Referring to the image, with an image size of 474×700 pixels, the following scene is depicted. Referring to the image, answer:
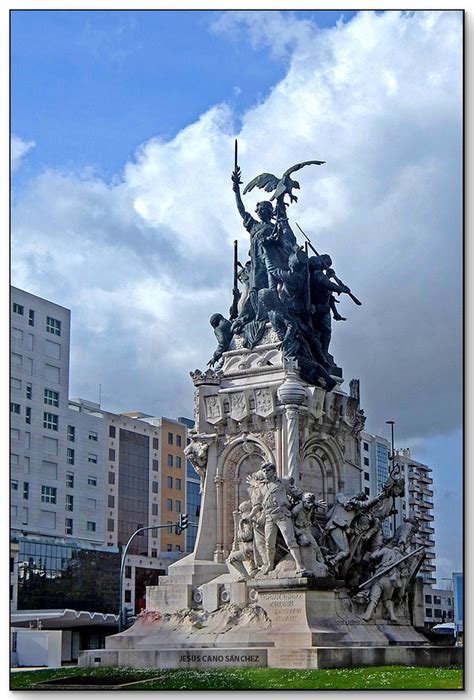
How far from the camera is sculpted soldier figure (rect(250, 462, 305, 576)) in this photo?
2664 centimetres

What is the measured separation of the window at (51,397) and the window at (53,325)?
392 cm

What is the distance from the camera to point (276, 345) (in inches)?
1184

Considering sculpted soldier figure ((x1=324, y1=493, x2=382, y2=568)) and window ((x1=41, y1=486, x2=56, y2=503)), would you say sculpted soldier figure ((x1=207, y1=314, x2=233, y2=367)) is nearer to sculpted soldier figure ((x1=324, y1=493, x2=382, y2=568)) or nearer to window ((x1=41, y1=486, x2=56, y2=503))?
sculpted soldier figure ((x1=324, y1=493, x2=382, y2=568))

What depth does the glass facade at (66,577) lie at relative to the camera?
6969 cm

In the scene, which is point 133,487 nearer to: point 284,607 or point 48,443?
point 48,443

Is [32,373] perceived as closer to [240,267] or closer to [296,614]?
[240,267]

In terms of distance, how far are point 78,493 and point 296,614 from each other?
186ft

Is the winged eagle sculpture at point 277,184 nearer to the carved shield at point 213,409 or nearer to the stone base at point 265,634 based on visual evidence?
the carved shield at point 213,409

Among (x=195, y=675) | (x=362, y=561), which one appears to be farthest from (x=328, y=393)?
(x=195, y=675)

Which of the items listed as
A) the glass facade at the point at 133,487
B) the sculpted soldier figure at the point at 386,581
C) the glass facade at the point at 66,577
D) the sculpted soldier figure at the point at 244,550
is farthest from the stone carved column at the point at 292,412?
the glass facade at the point at 133,487

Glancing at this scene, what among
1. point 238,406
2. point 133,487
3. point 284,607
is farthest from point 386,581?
point 133,487

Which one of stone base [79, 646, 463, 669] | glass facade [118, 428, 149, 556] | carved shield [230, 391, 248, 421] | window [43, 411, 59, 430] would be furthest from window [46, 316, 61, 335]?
stone base [79, 646, 463, 669]

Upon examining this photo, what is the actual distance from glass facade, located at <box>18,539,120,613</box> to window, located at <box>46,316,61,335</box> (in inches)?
497

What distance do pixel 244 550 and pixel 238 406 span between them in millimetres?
3732
